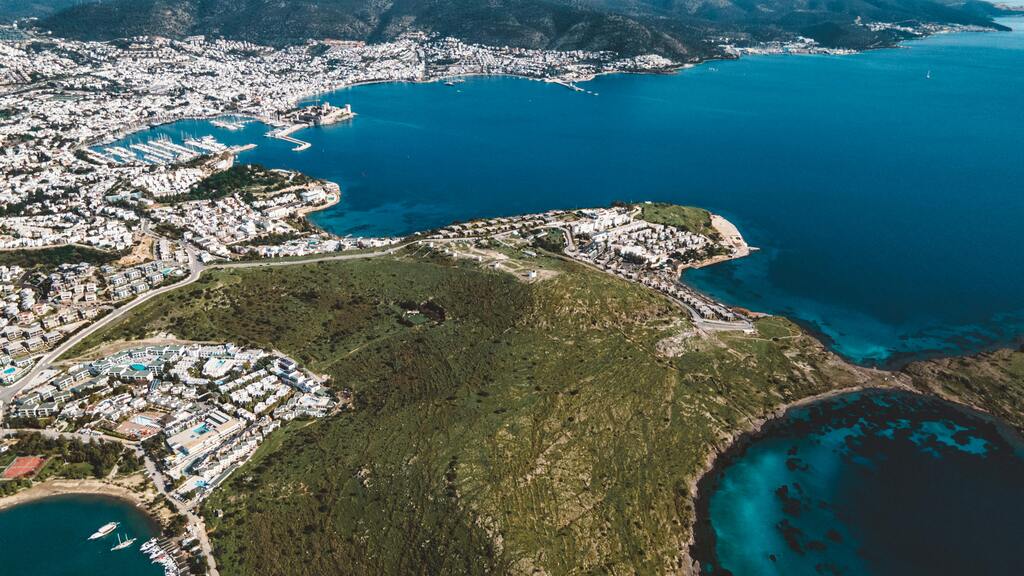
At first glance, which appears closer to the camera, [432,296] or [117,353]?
[117,353]

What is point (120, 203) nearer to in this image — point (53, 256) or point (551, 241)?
point (53, 256)

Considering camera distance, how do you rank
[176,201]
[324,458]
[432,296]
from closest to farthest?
1. [324,458]
2. [432,296]
3. [176,201]

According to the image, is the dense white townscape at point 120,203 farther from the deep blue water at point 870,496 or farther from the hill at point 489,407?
the deep blue water at point 870,496

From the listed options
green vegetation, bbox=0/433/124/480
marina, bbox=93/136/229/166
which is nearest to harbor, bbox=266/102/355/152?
marina, bbox=93/136/229/166

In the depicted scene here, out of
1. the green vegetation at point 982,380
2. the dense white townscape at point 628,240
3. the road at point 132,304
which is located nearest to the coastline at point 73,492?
the road at point 132,304

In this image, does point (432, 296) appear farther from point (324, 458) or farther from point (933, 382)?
point (933, 382)

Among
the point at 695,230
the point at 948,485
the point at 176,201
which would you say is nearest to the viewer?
the point at 948,485

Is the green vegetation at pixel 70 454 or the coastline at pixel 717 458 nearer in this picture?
the coastline at pixel 717 458

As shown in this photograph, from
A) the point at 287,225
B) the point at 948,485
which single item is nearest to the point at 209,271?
the point at 287,225
